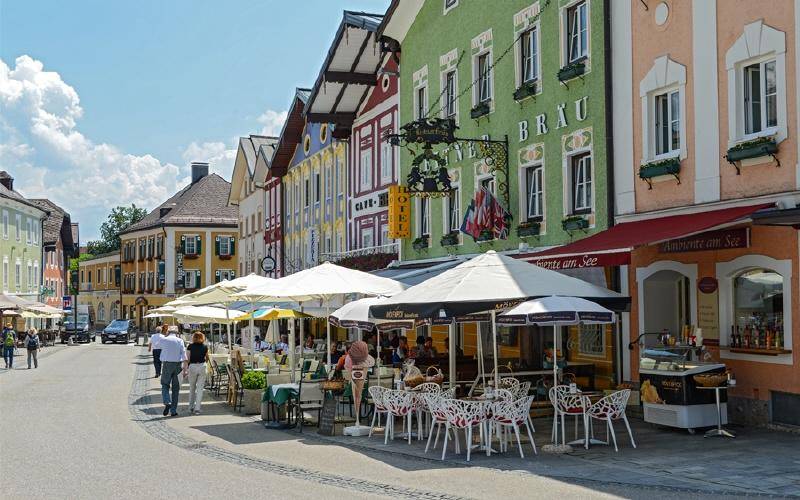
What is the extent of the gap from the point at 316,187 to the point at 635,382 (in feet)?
85.2

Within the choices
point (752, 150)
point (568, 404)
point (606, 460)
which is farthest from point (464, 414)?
point (752, 150)

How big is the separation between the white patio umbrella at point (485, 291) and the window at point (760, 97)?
370 cm

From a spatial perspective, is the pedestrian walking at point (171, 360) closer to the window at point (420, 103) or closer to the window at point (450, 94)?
the window at point (450, 94)

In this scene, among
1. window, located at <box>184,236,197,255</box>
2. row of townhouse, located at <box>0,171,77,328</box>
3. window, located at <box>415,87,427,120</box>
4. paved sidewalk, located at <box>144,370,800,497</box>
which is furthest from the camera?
window, located at <box>184,236,197,255</box>

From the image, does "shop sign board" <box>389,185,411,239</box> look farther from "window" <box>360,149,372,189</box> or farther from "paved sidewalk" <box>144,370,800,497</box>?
"paved sidewalk" <box>144,370,800,497</box>

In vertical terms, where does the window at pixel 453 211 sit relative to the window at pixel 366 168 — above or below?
below

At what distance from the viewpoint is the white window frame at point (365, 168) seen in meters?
34.5

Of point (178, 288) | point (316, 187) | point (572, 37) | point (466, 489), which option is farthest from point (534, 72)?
point (178, 288)

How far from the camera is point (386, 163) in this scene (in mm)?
32750

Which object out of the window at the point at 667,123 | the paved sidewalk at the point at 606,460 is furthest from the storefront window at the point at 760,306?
the window at the point at 667,123

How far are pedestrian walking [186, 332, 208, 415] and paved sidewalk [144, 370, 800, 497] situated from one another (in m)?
2.83

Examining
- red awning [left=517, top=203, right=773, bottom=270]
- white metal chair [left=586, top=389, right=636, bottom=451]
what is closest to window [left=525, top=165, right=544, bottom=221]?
red awning [left=517, top=203, right=773, bottom=270]

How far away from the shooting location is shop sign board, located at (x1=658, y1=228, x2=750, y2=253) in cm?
1556

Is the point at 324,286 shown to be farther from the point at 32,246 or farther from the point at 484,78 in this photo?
the point at 32,246
